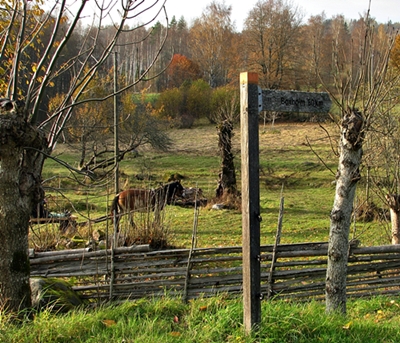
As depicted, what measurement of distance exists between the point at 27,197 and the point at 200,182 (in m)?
15.5

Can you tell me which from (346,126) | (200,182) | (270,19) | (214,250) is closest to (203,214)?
(200,182)

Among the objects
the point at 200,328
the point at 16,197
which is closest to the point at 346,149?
the point at 200,328

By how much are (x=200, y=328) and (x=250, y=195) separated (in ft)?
3.49

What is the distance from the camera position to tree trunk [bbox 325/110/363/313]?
4.13m

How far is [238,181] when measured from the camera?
19.2 m

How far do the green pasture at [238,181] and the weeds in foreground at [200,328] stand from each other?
1.08 meters

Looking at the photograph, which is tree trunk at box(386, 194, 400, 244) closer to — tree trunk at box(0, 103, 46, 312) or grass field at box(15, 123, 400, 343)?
grass field at box(15, 123, 400, 343)

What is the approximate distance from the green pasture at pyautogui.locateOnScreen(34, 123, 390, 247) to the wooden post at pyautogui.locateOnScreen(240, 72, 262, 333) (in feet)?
4.05

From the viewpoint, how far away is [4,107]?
359 centimetres

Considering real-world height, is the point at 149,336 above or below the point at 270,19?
below

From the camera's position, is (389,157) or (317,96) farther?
(389,157)

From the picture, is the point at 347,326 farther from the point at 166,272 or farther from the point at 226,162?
the point at 226,162

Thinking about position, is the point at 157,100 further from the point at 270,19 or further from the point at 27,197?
the point at 27,197

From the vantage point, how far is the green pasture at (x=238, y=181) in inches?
408
